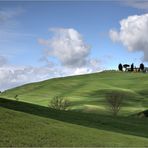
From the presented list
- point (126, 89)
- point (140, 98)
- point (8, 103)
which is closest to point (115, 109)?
point (140, 98)

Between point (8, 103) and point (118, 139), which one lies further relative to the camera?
point (8, 103)

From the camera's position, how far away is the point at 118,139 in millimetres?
32531

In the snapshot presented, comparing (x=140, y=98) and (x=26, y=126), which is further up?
(x=140, y=98)

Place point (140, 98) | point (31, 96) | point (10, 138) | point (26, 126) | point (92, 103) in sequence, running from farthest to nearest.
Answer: point (31, 96), point (140, 98), point (92, 103), point (26, 126), point (10, 138)

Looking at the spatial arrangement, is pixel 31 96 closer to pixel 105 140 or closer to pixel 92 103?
pixel 92 103

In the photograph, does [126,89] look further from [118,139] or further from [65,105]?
[118,139]

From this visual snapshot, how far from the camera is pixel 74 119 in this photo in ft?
145

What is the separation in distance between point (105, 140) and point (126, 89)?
530 ft

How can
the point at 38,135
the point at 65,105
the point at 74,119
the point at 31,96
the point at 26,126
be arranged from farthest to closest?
the point at 31,96 → the point at 65,105 → the point at 74,119 → the point at 26,126 → the point at 38,135

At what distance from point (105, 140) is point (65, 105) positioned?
95790 mm

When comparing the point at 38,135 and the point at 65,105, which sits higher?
the point at 65,105

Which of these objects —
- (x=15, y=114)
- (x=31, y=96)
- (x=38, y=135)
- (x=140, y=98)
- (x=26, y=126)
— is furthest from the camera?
(x=31, y=96)

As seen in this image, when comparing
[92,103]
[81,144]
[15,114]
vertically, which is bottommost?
[81,144]

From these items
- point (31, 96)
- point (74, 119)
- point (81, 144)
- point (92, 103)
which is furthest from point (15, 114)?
point (31, 96)
